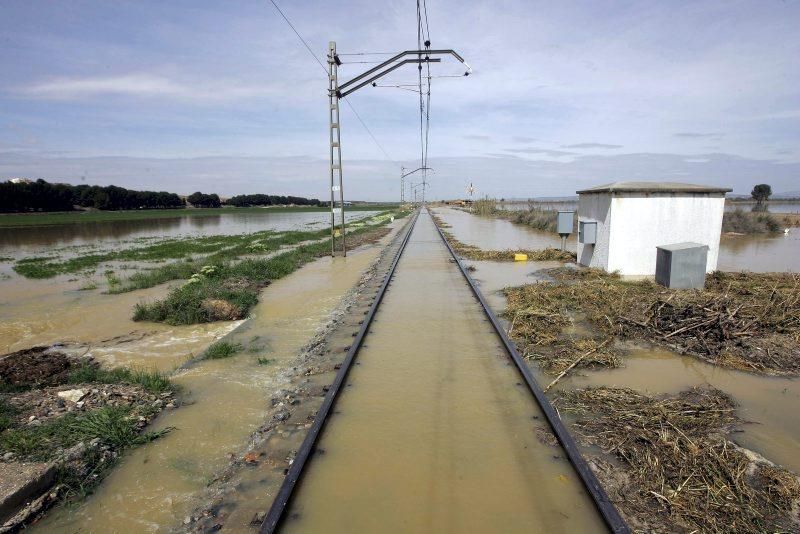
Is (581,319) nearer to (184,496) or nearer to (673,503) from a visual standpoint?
(673,503)

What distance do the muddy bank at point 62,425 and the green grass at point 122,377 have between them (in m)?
0.01

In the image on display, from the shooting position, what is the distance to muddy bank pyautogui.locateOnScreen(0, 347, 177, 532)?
11.0ft

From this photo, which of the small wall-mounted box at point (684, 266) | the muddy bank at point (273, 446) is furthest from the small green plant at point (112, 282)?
the small wall-mounted box at point (684, 266)

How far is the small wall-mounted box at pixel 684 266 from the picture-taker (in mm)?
8727

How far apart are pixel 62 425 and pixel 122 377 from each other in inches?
57.4

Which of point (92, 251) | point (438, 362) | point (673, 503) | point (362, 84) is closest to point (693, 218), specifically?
point (438, 362)

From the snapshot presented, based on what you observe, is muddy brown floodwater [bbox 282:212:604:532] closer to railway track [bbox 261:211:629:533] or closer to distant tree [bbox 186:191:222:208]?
railway track [bbox 261:211:629:533]

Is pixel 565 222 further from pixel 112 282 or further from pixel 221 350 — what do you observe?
pixel 112 282

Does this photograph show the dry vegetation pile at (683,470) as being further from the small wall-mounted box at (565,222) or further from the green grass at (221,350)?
the small wall-mounted box at (565,222)

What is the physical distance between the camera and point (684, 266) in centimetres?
884

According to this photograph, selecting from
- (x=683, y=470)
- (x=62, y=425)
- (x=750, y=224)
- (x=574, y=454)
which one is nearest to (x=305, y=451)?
(x=574, y=454)

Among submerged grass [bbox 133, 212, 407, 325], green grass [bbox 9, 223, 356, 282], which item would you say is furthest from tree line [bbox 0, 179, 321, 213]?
submerged grass [bbox 133, 212, 407, 325]

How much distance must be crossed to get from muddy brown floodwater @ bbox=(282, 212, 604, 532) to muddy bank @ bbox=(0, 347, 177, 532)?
1946 mm

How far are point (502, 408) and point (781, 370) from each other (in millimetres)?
3887
